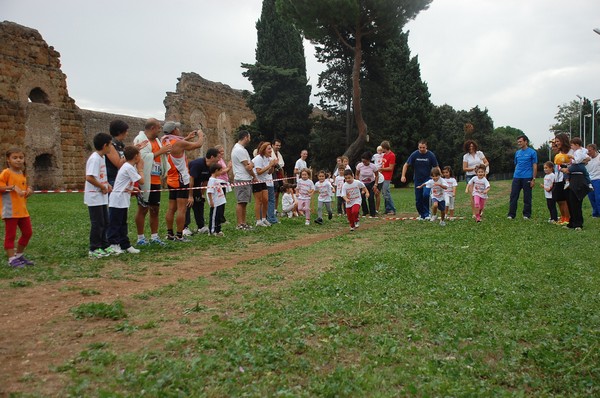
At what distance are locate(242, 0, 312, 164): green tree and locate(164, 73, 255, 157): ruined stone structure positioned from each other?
4326 mm

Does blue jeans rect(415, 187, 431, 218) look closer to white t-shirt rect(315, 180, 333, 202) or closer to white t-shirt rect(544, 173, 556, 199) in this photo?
white t-shirt rect(315, 180, 333, 202)

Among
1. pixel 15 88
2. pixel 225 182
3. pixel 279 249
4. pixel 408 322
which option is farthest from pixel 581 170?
pixel 15 88

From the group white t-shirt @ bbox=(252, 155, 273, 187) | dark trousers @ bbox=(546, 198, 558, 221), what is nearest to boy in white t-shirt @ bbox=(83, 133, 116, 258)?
white t-shirt @ bbox=(252, 155, 273, 187)

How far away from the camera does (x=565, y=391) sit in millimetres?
3092

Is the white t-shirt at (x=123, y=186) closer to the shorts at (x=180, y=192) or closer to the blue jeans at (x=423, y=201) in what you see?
the shorts at (x=180, y=192)

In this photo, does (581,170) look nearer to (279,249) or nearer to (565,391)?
(279,249)

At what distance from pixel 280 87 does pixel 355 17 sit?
8940 mm

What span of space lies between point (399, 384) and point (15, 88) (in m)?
26.3

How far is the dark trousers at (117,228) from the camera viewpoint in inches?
302

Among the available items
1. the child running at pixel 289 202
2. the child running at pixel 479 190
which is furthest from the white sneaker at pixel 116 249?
the child running at pixel 479 190

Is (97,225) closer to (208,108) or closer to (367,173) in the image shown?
(367,173)

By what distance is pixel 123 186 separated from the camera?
7734mm

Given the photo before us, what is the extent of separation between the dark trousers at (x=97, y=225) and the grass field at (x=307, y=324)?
0.38 m

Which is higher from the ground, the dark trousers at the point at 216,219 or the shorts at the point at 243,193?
the shorts at the point at 243,193
